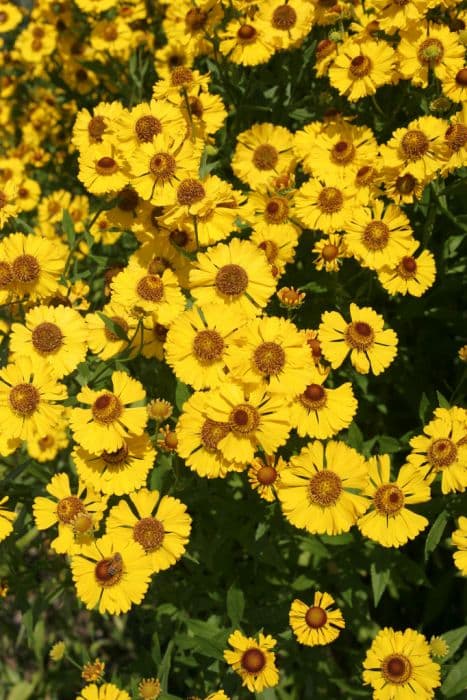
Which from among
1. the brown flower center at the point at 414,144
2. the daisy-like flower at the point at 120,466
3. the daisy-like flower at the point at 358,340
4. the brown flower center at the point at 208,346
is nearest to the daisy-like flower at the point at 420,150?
the brown flower center at the point at 414,144

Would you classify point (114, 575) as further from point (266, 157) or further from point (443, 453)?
point (266, 157)

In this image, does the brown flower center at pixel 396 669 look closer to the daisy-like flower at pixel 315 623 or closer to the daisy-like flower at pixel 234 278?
the daisy-like flower at pixel 315 623

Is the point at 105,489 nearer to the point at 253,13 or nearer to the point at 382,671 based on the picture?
the point at 382,671

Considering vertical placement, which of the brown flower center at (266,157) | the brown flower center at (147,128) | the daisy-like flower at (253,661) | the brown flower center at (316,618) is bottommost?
the daisy-like flower at (253,661)

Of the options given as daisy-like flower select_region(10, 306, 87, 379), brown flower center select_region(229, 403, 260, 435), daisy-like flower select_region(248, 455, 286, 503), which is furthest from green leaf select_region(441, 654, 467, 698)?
daisy-like flower select_region(10, 306, 87, 379)

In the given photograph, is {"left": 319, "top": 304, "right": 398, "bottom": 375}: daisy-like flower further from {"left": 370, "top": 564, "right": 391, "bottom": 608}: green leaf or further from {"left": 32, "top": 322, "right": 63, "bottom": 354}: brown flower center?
{"left": 32, "top": 322, "right": 63, "bottom": 354}: brown flower center

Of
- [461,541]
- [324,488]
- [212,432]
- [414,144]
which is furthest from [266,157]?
[461,541]
